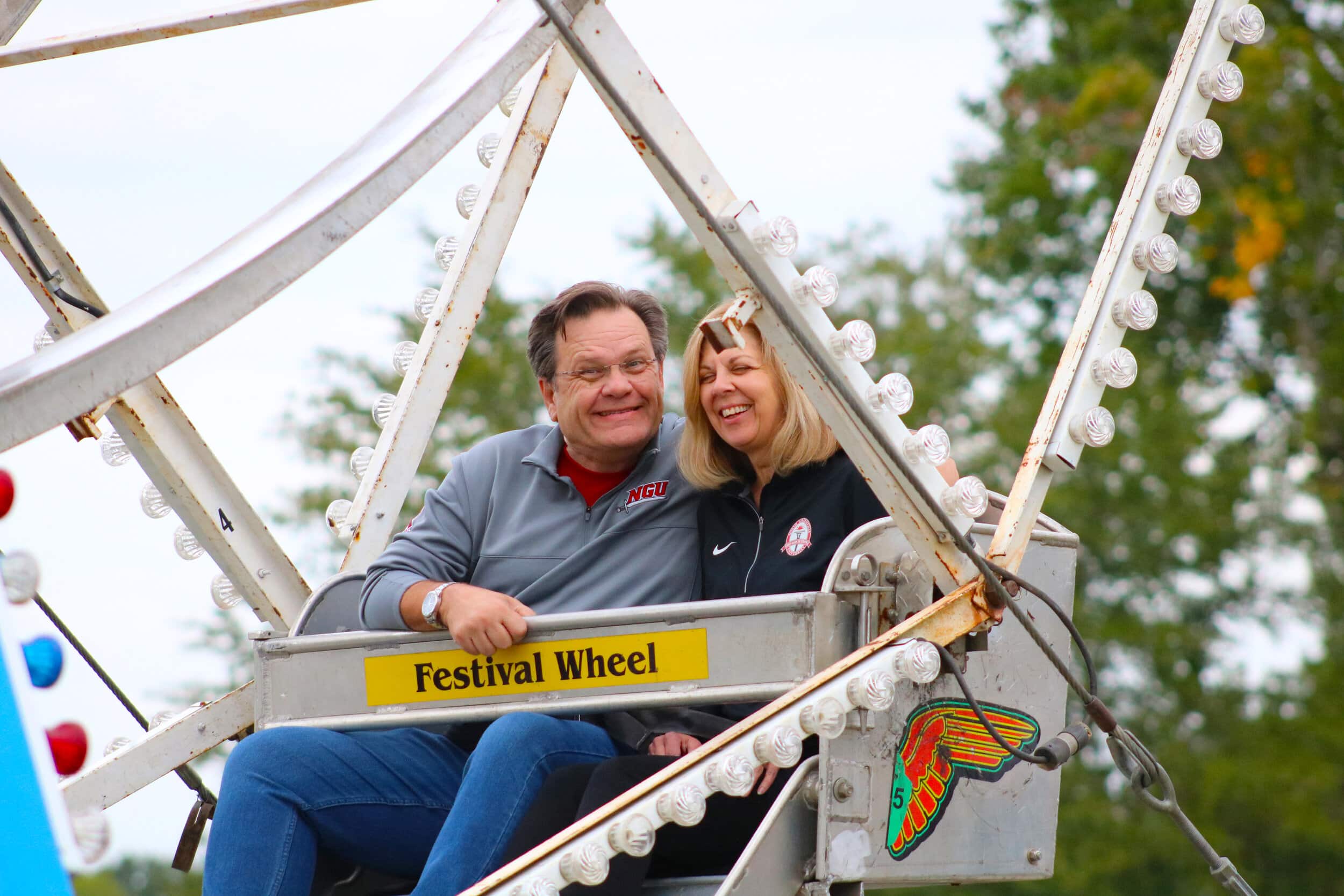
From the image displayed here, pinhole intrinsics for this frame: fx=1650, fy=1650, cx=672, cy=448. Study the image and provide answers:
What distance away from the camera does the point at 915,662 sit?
8.68 feet

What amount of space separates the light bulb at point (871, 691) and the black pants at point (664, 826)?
0.37m

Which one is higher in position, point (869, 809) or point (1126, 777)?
point (869, 809)

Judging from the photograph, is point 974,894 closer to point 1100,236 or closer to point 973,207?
point 973,207

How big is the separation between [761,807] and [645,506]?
81 cm

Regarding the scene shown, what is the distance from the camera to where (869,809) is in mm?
2770

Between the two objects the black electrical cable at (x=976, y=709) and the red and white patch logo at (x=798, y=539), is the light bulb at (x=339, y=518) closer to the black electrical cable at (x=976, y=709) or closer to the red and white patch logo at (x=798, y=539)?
the red and white patch logo at (x=798, y=539)

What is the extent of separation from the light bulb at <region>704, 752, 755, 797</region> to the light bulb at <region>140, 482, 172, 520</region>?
1.69 meters

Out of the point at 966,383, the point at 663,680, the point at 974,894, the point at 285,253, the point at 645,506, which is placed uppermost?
the point at 285,253

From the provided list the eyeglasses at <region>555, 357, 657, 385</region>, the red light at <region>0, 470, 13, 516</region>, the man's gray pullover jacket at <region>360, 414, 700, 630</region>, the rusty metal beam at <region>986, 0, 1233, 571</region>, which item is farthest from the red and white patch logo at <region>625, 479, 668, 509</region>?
the red light at <region>0, 470, 13, 516</region>

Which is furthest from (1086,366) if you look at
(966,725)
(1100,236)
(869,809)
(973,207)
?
(973,207)

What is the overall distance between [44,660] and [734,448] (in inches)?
80.2

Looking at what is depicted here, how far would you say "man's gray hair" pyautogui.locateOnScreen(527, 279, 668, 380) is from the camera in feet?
12.1

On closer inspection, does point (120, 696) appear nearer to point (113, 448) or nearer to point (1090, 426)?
point (113, 448)

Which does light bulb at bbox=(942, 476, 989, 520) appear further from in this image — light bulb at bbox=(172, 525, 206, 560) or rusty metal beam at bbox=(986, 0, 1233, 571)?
light bulb at bbox=(172, 525, 206, 560)
